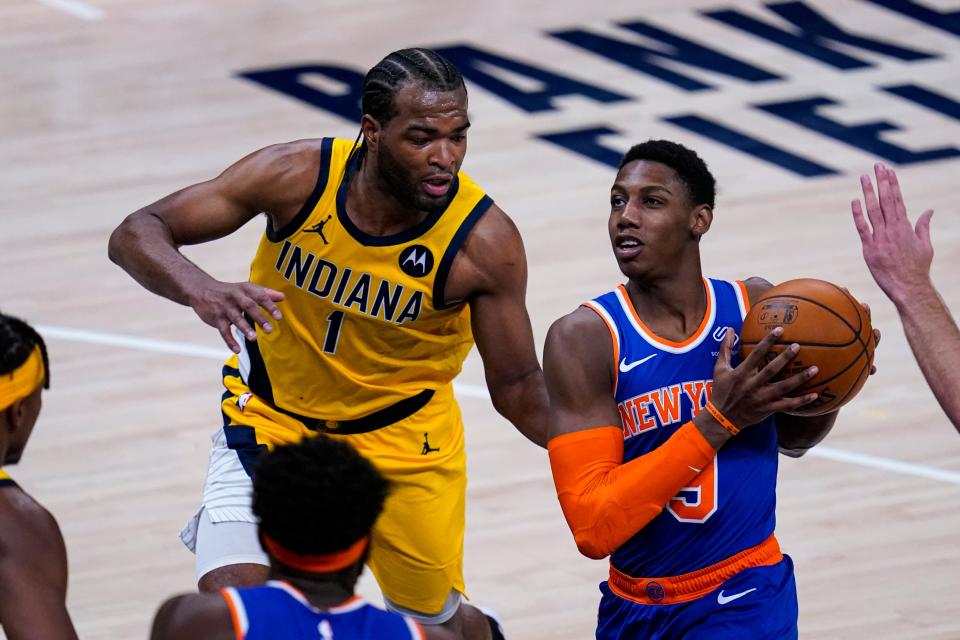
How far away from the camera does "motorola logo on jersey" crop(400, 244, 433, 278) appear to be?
5281mm

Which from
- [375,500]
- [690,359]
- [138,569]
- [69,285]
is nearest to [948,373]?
[690,359]

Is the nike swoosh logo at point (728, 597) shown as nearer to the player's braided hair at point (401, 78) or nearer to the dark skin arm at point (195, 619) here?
the player's braided hair at point (401, 78)

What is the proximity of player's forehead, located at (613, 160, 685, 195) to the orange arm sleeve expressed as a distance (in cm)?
66

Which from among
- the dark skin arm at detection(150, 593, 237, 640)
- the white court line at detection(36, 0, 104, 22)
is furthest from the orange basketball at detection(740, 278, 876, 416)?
the white court line at detection(36, 0, 104, 22)

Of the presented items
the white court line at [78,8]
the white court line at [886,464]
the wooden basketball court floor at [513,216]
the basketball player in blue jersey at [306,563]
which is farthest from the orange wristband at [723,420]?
the white court line at [78,8]

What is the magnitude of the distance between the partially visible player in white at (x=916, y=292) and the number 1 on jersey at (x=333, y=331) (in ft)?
5.77

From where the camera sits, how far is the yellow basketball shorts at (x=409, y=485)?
5.47 metres

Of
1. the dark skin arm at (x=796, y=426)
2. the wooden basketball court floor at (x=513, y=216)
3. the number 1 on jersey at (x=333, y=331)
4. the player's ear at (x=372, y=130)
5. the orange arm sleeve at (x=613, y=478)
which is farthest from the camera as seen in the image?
the wooden basketball court floor at (x=513, y=216)

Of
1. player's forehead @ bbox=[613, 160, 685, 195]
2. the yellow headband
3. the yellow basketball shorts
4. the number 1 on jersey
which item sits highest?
player's forehead @ bbox=[613, 160, 685, 195]

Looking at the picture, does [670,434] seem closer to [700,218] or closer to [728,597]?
[728,597]

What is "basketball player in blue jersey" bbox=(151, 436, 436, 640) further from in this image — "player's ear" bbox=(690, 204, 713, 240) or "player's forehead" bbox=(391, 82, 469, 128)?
"player's forehead" bbox=(391, 82, 469, 128)

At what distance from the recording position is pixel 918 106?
12117mm

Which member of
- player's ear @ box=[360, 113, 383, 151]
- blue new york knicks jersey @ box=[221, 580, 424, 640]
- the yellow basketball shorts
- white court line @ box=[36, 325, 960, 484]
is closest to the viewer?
blue new york knicks jersey @ box=[221, 580, 424, 640]

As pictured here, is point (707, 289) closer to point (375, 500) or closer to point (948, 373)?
point (948, 373)
